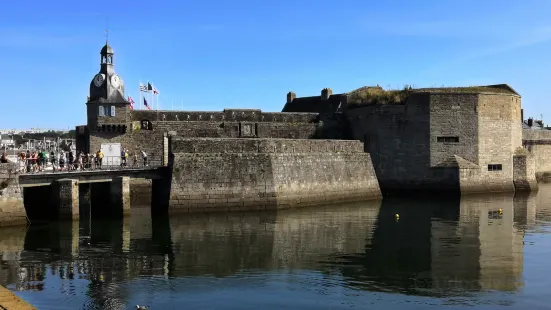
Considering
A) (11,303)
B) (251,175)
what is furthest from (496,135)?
(11,303)

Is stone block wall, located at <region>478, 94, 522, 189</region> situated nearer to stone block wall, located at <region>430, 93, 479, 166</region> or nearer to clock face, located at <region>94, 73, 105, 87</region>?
stone block wall, located at <region>430, 93, 479, 166</region>

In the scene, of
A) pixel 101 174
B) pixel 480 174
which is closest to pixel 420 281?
pixel 101 174

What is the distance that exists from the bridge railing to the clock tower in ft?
6.37

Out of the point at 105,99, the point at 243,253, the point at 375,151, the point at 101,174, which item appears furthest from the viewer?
the point at 375,151

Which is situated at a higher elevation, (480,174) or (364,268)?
(480,174)

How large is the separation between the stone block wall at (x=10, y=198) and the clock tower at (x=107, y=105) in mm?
10646

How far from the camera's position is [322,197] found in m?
30.1

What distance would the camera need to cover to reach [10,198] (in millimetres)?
22359

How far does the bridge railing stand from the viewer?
25.6 meters

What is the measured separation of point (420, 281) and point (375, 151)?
23297mm

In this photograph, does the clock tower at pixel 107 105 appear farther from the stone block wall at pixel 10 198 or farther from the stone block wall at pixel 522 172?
the stone block wall at pixel 522 172

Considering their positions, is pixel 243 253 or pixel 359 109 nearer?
pixel 243 253

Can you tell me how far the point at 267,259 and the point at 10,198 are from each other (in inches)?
463

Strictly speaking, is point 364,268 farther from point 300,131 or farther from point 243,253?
point 300,131
